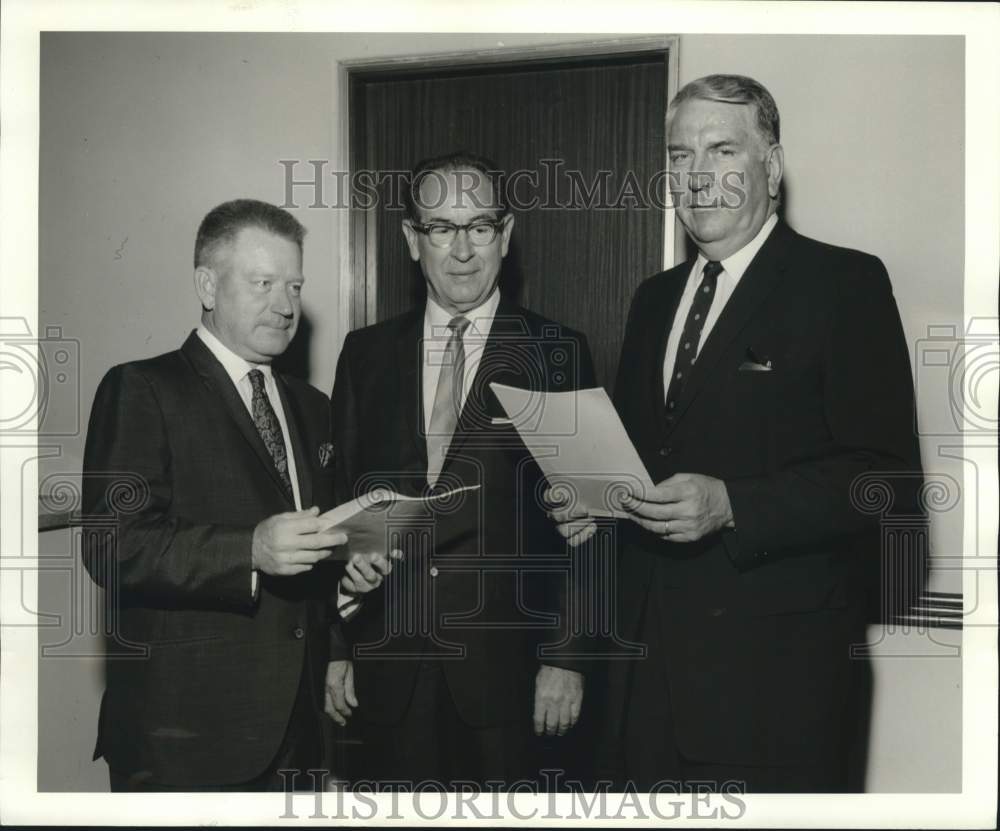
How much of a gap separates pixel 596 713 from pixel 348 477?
753mm

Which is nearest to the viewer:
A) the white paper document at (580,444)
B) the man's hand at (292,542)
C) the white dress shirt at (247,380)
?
the white paper document at (580,444)

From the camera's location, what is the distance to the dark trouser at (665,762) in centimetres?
215

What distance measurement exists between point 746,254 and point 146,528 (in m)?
1.40

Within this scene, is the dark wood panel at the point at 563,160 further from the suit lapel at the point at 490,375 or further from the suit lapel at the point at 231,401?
the suit lapel at the point at 231,401

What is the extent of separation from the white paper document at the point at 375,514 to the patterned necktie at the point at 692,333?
47 centimetres

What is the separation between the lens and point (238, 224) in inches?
89.4

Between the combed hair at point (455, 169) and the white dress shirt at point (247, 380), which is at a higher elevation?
the combed hair at point (455, 169)

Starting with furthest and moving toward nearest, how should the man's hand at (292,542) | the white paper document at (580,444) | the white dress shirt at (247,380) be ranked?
the white dress shirt at (247,380)
the man's hand at (292,542)
the white paper document at (580,444)

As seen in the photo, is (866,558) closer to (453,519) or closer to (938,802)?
(938,802)

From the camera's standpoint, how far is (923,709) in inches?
87.8

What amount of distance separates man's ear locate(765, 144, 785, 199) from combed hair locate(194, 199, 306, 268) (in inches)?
40.6

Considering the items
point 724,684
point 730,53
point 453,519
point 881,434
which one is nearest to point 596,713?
point 724,684

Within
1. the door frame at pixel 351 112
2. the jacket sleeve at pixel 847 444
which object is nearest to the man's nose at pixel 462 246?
the door frame at pixel 351 112

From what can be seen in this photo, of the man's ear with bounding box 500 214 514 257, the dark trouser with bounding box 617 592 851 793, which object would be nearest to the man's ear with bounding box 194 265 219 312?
the man's ear with bounding box 500 214 514 257
